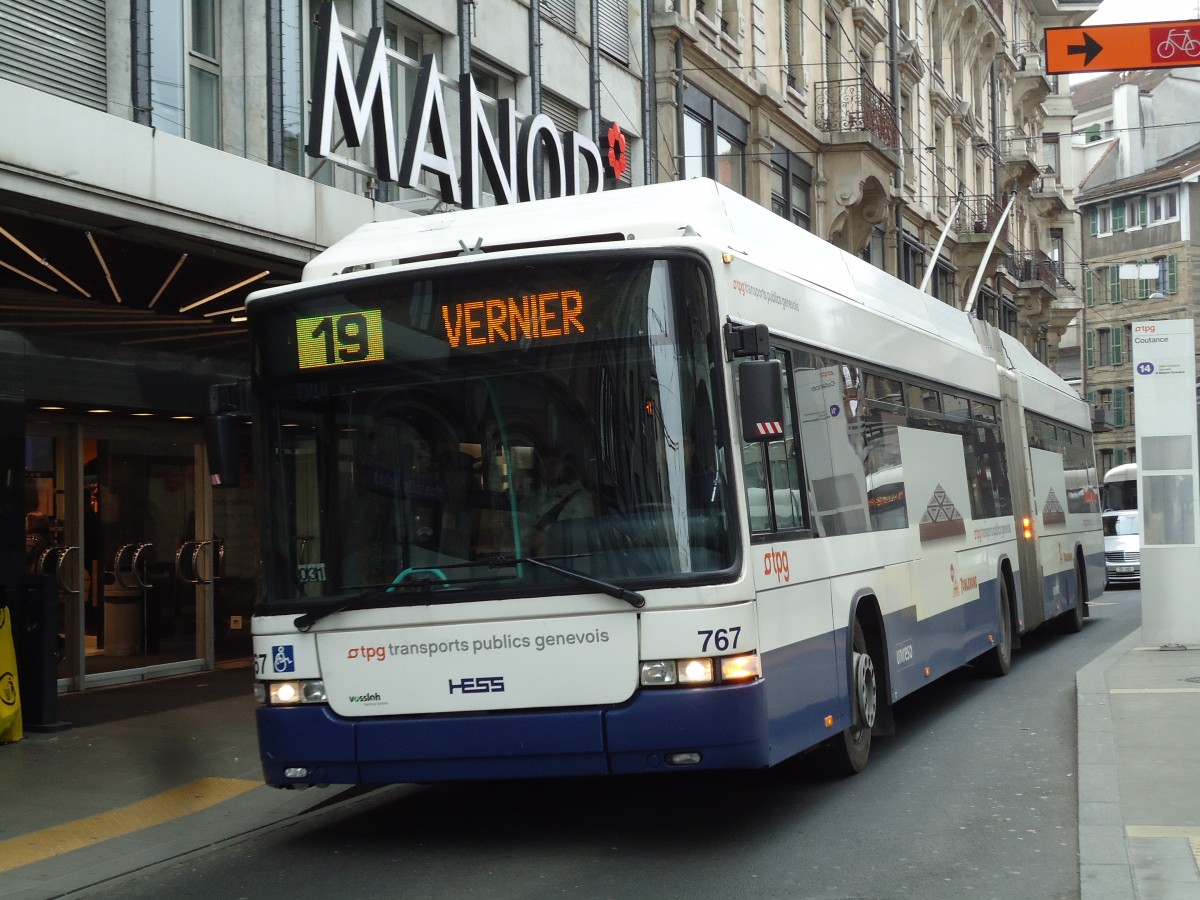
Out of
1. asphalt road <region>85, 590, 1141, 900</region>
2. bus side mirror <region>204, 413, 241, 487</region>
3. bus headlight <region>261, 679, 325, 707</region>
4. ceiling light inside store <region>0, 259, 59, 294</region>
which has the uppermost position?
ceiling light inside store <region>0, 259, 59, 294</region>

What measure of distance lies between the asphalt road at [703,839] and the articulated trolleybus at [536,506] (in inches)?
17.3

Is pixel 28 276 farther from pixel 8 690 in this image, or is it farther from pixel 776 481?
pixel 776 481

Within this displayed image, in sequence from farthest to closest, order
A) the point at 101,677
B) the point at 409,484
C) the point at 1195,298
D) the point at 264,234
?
the point at 1195,298
the point at 101,677
the point at 264,234
the point at 409,484

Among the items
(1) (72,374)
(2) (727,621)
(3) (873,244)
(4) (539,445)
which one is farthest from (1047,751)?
(3) (873,244)

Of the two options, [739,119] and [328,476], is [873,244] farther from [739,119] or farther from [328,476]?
[328,476]

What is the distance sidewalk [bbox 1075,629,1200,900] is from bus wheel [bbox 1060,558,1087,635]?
5.59 metres

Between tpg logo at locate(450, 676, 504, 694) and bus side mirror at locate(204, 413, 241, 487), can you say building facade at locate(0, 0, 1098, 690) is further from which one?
tpg logo at locate(450, 676, 504, 694)

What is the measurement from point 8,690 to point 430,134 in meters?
5.86

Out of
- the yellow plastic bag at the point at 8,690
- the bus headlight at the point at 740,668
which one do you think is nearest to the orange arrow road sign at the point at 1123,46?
the bus headlight at the point at 740,668

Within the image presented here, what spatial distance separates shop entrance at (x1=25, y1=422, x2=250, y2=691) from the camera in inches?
535

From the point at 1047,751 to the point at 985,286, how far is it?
115 ft

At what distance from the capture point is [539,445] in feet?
23.2

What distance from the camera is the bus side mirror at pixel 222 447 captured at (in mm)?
7555

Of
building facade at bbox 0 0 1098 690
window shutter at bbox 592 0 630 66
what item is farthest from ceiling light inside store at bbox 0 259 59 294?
window shutter at bbox 592 0 630 66
